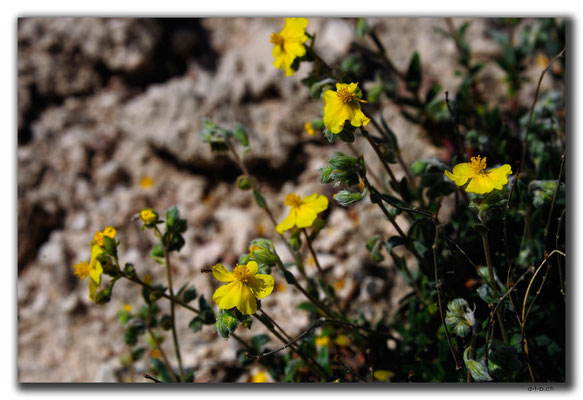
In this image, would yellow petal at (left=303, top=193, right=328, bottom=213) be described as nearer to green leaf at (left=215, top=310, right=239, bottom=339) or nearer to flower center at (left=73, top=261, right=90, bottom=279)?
green leaf at (left=215, top=310, right=239, bottom=339)

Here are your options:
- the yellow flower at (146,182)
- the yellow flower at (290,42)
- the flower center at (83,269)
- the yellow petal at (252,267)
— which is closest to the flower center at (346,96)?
the yellow flower at (290,42)

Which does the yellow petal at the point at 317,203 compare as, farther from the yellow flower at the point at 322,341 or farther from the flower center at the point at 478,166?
the yellow flower at the point at 322,341

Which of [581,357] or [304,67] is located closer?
[581,357]

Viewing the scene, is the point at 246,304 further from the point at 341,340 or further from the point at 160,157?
the point at 160,157

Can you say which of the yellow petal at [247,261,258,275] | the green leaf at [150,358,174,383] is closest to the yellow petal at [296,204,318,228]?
the yellow petal at [247,261,258,275]

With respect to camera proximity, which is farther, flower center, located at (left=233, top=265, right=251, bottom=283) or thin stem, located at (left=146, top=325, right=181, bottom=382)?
thin stem, located at (left=146, top=325, right=181, bottom=382)

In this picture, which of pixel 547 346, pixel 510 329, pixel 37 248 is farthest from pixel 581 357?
pixel 37 248

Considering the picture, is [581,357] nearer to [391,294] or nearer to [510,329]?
[510,329]
